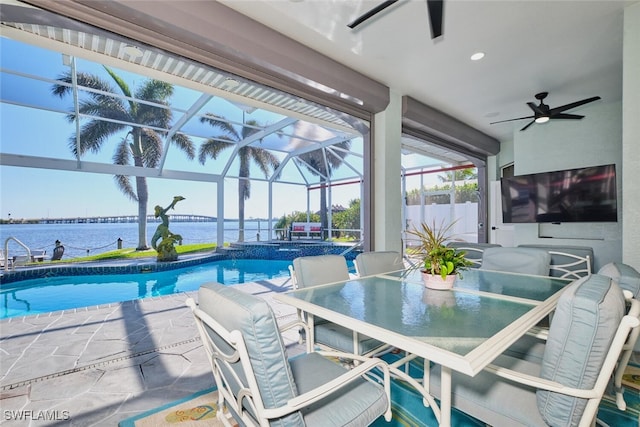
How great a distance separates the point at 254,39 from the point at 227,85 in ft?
3.47

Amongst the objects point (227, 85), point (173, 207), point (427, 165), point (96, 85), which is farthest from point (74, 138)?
point (427, 165)

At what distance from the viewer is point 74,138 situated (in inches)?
287

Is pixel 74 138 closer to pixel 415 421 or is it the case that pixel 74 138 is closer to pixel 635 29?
pixel 415 421

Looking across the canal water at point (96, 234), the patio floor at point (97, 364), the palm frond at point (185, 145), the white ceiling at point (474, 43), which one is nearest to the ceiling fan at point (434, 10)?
the white ceiling at point (474, 43)

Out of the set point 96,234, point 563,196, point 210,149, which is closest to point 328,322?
point 563,196

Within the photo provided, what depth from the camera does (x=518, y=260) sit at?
2.52 meters

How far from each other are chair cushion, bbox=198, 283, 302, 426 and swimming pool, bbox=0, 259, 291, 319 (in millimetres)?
5599

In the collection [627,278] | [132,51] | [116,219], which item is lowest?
[627,278]

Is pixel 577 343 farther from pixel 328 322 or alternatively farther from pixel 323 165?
pixel 323 165

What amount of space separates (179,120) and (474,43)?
6124 millimetres

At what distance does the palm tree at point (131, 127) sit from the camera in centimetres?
761

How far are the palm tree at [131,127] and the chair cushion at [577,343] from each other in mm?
8387

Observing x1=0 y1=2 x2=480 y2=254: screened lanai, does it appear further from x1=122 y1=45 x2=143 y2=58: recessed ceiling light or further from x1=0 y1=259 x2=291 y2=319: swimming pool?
x1=0 y1=259 x2=291 y2=319: swimming pool

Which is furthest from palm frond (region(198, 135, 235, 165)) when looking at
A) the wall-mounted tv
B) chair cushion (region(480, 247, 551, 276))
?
chair cushion (region(480, 247, 551, 276))
